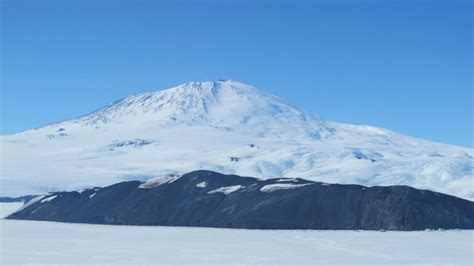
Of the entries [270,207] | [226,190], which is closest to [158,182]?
[226,190]

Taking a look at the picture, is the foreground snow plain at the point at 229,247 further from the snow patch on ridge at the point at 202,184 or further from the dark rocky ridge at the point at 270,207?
the snow patch on ridge at the point at 202,184

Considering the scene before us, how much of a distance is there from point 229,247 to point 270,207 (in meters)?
16.0

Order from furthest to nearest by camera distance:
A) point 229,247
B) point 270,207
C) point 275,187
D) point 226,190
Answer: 1. point 226,190
2. point 275,187
3. point 270,207
4. point 229,247

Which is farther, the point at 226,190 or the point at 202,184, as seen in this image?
the point at 202,184

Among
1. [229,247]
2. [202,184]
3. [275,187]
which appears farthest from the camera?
[202,184]

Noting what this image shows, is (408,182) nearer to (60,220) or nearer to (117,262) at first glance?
(60,220)

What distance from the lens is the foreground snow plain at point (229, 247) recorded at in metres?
31.9

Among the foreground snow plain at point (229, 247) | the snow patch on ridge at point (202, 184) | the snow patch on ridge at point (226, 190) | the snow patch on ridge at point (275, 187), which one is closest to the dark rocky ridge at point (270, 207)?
the snow patch on ridge at point (202, 184)

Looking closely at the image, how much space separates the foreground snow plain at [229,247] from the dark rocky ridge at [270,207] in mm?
3148

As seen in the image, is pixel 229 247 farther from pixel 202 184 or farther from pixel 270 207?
pixel 202 184

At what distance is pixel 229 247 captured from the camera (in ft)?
122

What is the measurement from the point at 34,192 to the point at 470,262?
124 meters

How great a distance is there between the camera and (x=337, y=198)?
53.4 meters

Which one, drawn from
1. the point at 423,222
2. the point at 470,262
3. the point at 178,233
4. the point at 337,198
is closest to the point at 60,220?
the point at 178,233
